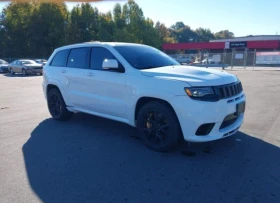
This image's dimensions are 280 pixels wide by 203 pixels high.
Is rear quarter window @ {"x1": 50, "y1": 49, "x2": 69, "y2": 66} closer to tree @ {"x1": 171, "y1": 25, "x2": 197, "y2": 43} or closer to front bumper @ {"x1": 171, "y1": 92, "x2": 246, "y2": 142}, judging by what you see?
front bumper @ {"x1": 171, "y1": 92, "x2": 246, "y2": 142}

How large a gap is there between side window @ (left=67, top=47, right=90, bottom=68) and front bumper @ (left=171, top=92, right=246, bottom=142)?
8.07 feet

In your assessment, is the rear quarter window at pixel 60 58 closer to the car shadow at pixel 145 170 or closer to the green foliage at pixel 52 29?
the car shadow at pixel 145 170

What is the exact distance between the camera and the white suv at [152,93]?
3727 millimetres

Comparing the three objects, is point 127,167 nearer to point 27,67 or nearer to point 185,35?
point 27,67

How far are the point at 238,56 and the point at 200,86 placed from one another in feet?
116

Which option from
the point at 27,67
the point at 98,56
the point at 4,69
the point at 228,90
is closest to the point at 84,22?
the point at 4,69

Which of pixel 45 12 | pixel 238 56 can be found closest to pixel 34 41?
pixel 45 12

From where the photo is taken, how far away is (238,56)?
35.8 meters

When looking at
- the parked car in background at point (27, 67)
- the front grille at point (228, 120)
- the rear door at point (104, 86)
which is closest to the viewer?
the front grille at point (228, 120)

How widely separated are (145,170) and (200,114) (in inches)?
45.7

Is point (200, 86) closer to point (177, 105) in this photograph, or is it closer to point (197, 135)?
point (177, 105)

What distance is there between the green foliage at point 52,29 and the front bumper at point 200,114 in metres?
48.8

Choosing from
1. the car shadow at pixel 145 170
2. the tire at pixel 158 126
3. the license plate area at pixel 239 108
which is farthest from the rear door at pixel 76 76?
the license plate area at pixel 239 108

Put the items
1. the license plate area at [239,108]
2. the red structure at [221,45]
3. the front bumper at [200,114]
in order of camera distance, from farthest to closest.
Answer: the red structure at [221,45] → the license plate area at [239,108] → the front bumper at [200,114]
